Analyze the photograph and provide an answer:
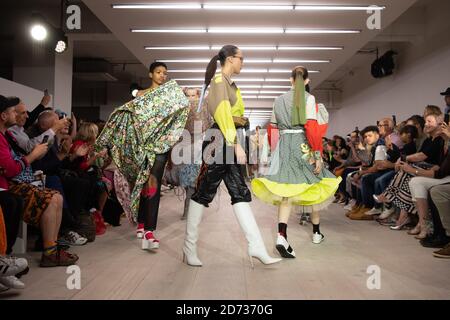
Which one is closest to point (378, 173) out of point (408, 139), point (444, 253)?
point (408, 139)

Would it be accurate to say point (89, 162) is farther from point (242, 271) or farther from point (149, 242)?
point (242, 271)

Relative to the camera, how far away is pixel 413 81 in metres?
7.68

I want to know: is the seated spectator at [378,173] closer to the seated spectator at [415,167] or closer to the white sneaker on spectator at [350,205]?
→ the seated spectator at [415,167]

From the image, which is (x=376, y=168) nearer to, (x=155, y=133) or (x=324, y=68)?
(x=155, y=133)

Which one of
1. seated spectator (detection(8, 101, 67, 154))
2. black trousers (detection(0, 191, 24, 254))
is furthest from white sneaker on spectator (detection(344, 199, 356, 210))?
black trousers (detection(0, 191, 24, 254))

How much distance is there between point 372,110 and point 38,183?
8989mm

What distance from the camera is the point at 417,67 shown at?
24.7ft

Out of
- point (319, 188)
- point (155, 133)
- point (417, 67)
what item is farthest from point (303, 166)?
point (417, 67)

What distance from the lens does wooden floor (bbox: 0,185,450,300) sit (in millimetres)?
1871

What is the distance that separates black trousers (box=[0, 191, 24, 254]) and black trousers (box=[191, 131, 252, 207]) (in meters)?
0.93

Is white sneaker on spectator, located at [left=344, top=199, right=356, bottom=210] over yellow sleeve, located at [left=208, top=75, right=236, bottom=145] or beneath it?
beneath

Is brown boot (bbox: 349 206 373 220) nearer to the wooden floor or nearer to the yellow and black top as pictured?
the wooden floor

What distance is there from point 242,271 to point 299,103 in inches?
45.0

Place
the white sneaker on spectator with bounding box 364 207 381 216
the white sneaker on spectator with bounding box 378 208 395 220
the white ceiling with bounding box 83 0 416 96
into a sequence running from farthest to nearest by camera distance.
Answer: the white ceiling with bounding box 83 0 416 96 → the white sneaker on spectator with bounding box 364 207 381 216 → the white sneaker on spectator with bounding box 378 208 395 220
